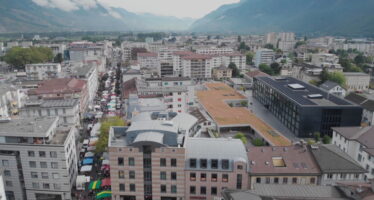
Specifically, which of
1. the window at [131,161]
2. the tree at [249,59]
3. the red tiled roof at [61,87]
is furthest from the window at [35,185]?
the tree at [249,59]

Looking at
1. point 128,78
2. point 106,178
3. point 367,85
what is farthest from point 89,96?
point 367,85

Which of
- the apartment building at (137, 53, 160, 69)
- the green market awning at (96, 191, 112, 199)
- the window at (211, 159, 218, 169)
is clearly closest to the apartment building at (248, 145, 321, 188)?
the window at (211, 159, 218, 169)

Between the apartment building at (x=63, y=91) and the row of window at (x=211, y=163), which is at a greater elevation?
the apartment building at (x=63, y=91)

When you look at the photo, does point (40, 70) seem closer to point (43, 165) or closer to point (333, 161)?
point (43, 165)

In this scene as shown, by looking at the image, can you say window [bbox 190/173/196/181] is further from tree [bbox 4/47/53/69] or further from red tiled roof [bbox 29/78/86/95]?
tree [bbox 4/47/53/69]

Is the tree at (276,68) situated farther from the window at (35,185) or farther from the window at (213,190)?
the window at (35,185)
